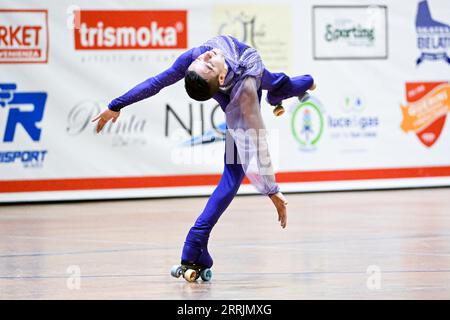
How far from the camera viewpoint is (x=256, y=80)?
6.16 metres

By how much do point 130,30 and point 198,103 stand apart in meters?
1.26

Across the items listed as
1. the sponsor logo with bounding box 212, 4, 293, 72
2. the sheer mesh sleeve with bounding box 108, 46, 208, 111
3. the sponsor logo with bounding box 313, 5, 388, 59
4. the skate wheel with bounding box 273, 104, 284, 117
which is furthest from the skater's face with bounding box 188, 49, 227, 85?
the sponsor logo with bounding box 313, 5, 388, 59

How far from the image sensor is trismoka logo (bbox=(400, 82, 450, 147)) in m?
13.7

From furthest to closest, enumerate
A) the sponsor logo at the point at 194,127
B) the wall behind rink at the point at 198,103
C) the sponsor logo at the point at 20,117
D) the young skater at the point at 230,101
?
the sponsor logo at the point at 194,127 < the wall behind rink at the point at 198,103 < the sponsor logo at the point at 20,117 < the young skater at the point at 230,101

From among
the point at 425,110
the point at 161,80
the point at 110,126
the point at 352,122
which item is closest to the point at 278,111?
the point at 161,80

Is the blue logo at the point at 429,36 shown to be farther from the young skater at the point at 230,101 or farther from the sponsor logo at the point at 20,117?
the young skater at the point at 230,101

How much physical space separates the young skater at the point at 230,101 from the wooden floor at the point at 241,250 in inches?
14.4

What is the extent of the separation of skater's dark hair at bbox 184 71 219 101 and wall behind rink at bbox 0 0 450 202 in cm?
690

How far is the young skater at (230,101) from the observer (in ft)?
19.4

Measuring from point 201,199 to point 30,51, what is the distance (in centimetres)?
283

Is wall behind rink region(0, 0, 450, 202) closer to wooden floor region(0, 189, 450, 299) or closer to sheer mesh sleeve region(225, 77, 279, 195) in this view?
wooden floor region(0, 189, 450, 299)

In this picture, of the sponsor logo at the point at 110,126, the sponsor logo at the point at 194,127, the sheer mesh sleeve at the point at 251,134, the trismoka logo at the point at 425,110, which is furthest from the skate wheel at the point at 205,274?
the trismoka logo at the point at 425,110
